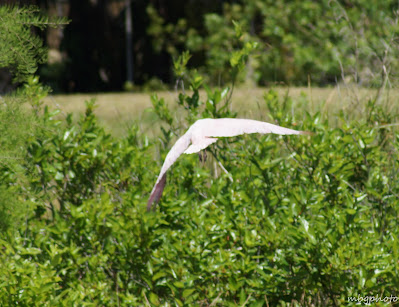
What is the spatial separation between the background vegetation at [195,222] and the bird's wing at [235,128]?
0.62 m

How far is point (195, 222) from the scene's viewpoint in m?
2.76

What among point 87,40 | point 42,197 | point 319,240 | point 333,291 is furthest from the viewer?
point 87,40

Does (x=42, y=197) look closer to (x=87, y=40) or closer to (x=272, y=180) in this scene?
(x=272, y=180)

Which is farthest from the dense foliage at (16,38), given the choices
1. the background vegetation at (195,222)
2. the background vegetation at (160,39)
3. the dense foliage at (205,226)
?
the background vegetation at (160,39)

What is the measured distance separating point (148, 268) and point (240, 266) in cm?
47

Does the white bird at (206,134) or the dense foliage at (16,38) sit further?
the dense foliage at (16,38)

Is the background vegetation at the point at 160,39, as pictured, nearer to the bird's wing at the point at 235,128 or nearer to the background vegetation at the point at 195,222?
the background vegetation at the point at 195,222

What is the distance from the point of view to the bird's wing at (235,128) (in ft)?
6.65

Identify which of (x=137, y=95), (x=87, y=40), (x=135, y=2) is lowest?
(x=137, y=95)

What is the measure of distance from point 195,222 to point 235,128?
0.80m

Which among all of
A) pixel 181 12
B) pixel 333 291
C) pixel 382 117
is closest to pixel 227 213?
pixel 333 291

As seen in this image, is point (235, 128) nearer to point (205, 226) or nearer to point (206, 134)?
point (206, 134)

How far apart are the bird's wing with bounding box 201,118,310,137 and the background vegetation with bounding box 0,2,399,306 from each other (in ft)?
2.02

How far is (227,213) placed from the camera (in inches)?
106
